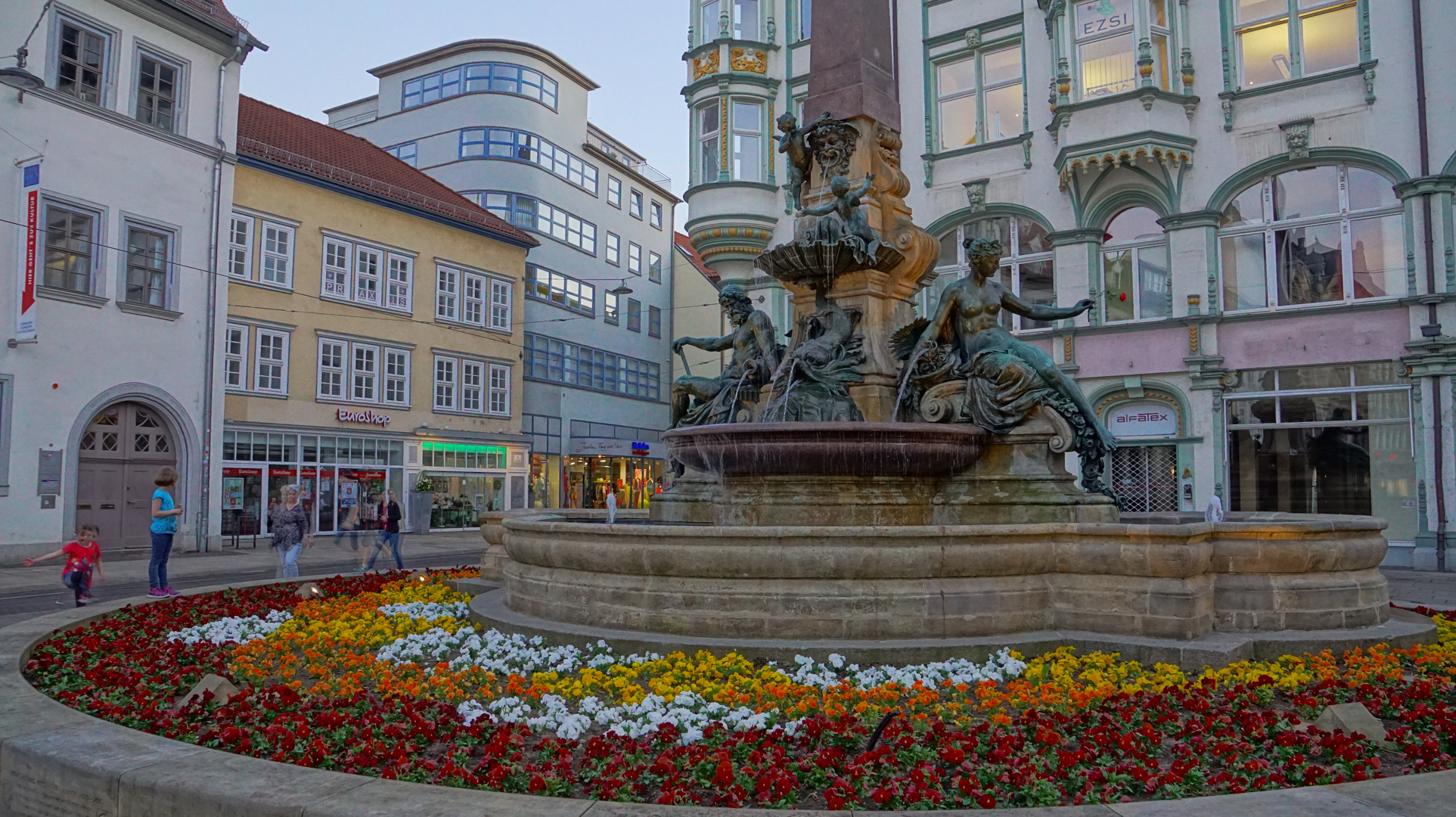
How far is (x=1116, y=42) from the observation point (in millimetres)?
24375

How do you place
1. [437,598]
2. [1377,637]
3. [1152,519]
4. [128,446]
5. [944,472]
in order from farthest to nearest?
[128,446] → [1152,519] → [437,598] → [944,472] → [1377,637]

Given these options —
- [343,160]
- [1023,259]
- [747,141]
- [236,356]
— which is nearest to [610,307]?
[343,160]

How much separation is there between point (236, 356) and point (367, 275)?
17.5 ft

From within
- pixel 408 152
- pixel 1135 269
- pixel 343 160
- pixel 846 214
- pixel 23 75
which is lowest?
pixel 846 214

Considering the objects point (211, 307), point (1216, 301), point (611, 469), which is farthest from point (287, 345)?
point (1216, 301)

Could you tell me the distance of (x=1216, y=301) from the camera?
23531 millimetres

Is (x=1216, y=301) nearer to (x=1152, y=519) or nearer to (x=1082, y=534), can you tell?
(x=1152, y=519)

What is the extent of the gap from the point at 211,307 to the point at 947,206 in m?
18.9

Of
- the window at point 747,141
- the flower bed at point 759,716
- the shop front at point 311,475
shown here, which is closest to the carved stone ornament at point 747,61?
the window at point 747,141

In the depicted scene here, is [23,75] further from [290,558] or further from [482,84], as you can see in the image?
[482,84]

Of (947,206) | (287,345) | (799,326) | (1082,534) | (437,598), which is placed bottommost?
(437,598)

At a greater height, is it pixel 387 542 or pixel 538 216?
pixel 538 216

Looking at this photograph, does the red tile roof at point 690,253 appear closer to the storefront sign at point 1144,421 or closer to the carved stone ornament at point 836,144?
the storefront sign at point 1144,421

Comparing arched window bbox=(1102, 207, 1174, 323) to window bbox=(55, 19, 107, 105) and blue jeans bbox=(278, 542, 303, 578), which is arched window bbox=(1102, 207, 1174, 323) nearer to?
blue jeans bbox=(278, 542, 303, 578)
